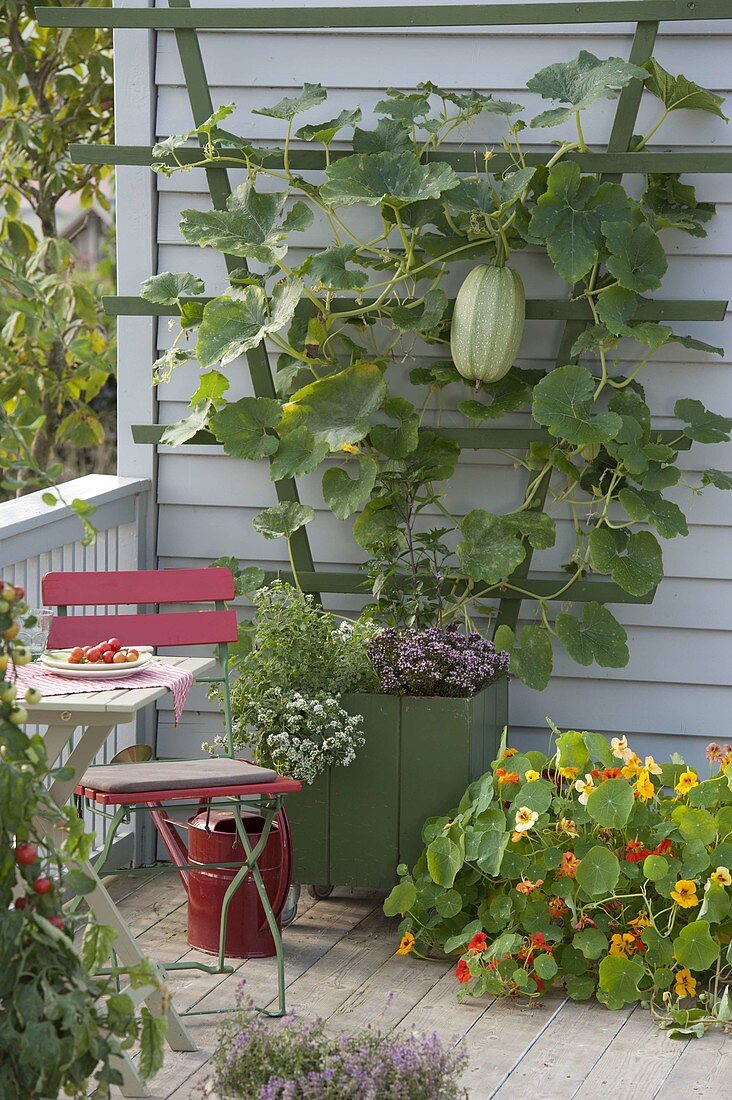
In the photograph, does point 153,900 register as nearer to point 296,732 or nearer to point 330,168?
point 296,732

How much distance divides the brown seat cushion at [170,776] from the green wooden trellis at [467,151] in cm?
87

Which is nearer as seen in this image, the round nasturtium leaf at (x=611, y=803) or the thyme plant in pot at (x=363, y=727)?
the round nasturtium leaf at (x=611, y=803)

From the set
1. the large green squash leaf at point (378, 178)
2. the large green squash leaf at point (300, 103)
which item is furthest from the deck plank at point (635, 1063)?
the large green squash leaf at point (300, 103)

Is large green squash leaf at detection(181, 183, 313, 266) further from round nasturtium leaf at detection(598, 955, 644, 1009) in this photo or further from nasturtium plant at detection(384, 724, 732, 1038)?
round nasturtium leaf at detection(598, 955, 644, 1009)

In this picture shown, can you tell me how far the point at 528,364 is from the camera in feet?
11.6

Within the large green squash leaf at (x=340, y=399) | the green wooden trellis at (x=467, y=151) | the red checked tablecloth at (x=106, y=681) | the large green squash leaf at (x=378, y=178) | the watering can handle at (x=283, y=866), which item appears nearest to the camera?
the red checked tablecloth at (x=106, y=681)

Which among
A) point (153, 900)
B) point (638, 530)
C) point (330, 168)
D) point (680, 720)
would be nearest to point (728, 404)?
point (638, 530)

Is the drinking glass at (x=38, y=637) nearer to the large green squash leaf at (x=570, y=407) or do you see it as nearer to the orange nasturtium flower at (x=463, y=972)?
the orange nasturtium flower at (x=463, y=972)

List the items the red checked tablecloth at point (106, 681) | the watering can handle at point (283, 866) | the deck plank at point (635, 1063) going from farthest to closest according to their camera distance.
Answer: the watering can handle at point (283, 866) < the deck plank at point (635, 1063) < the red checked tablecloth at point (106, 681)

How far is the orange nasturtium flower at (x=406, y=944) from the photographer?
3.06 meters

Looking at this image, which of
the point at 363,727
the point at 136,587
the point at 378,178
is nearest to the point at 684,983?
the point at 363,727

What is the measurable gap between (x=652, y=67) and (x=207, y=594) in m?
1.63

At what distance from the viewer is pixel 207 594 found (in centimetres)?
306

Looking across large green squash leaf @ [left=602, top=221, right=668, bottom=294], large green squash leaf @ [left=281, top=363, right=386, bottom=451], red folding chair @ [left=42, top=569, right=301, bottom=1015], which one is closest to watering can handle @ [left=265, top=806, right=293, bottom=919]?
red folding chair @ [left=42, top=569, right=301, bottom=1015]
